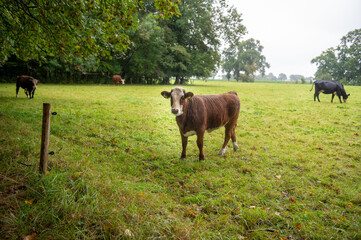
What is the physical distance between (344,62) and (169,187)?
86815 mm

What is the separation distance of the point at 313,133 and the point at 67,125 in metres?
9.65

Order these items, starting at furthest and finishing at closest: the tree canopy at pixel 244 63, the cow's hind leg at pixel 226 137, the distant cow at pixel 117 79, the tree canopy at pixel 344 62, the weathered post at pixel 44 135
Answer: the tree canopy at pixel 244 63 → the tree canopy at pixel 344 62 → the distant cow at pixel 117 79 → the cow's hind leg at pixel 226 137 → the weathered post at pixel 44 135

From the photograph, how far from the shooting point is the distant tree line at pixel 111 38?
4980 mm

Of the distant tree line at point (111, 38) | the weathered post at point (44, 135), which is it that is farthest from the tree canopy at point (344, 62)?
the weathered post at point (44, 135)

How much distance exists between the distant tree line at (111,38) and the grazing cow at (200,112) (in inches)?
74.1

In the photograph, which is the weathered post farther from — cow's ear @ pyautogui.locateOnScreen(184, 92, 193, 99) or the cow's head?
cow's ear @ pyautogui.locateOnScreen(184, 92, 193, 99)

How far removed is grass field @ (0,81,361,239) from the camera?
243cm

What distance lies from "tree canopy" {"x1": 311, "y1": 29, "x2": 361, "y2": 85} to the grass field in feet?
242

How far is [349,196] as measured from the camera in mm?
3883

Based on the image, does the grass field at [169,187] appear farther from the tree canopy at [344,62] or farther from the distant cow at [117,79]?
the tree canopy at [344,62]

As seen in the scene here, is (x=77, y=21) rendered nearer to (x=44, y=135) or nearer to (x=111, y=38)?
(x=111, y=38)

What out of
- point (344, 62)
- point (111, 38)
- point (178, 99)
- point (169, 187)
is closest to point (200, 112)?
Result: point (178, 99)

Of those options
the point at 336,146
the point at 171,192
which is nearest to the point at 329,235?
the point at 171,192

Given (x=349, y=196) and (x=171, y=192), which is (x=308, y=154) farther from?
(x=171, y=192)
